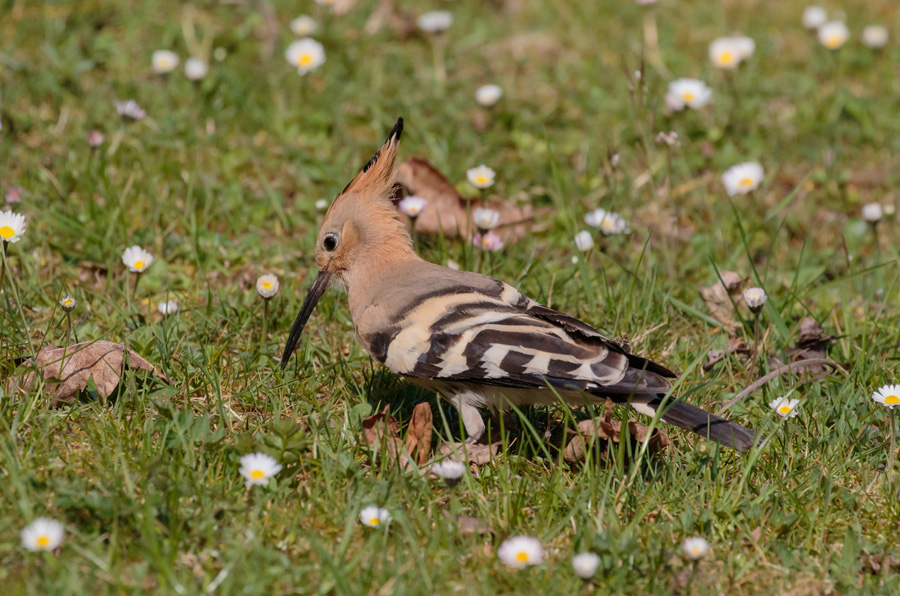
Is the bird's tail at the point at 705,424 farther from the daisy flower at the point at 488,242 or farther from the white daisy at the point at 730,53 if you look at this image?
the white daisy at the point at 730,53

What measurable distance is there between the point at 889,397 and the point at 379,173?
1927mm

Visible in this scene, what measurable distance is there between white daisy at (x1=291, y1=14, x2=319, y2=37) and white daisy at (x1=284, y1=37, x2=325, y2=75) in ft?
1.12

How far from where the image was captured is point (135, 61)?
5617 millimetres

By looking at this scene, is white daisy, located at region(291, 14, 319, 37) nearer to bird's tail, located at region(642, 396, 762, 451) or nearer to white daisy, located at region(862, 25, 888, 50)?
white daisy, located at region(862, 25, 888, 50)

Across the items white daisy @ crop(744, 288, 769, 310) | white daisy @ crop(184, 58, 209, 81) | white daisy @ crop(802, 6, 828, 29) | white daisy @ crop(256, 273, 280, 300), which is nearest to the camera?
white daisy @ crop(744, 288, 769, 310)

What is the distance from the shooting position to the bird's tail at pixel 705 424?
3037mm

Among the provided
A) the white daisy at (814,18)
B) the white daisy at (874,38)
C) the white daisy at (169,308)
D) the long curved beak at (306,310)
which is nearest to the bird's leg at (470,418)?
the long curved beak at (306,310)

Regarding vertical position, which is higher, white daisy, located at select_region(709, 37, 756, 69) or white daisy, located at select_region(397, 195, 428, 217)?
white daisy, located at select_region(397, 195, 428, 217)

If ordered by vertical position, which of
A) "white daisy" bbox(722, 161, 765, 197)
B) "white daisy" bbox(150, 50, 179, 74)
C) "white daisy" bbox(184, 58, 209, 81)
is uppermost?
"white daisy" bbox(150, 50, 179, 74)

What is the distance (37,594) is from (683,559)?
5.31 ft

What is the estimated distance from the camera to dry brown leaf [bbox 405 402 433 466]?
3.12m

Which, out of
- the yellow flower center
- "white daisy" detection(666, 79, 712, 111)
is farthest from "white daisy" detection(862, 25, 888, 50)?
"white daisy" detection(666, 79, 712, 111)

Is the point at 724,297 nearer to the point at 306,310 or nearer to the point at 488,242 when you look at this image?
the point at 488,242

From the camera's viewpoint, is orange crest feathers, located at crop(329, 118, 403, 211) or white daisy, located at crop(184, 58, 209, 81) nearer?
orange crest feathers, located at crop(329, 118, 403, 211)
